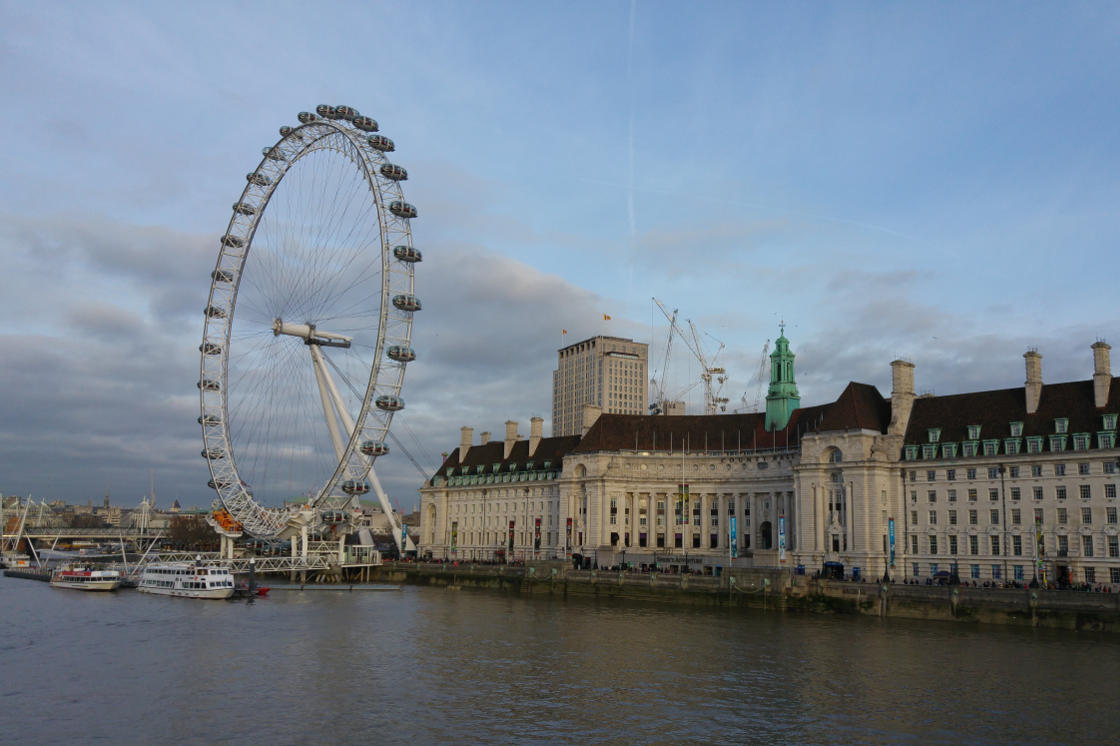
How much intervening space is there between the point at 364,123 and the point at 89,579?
201 ft

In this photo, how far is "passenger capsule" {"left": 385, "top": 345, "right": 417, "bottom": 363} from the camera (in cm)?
8875

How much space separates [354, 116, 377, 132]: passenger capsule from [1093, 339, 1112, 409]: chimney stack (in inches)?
2632

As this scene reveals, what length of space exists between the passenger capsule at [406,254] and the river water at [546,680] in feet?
109

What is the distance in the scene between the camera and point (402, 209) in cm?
8706

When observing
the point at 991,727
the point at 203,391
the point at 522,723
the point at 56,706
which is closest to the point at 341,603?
the point at 203,391

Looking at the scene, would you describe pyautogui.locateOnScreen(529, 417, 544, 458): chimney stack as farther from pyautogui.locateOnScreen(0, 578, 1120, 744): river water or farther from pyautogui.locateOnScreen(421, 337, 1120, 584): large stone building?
pyautogui.locateOnScreen(0, 578, 1120, 744): river water

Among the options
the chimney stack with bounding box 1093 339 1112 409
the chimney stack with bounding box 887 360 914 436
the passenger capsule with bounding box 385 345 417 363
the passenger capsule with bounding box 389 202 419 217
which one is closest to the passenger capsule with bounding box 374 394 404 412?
the passenger capsule with bounding box 385 345 417 363

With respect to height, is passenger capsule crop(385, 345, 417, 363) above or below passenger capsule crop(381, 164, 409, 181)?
below

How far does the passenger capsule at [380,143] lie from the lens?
8612 centimetres

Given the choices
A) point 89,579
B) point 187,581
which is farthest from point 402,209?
point 89,579

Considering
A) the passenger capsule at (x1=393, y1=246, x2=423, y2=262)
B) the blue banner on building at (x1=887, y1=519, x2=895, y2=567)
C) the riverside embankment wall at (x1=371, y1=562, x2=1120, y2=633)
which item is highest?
the passenger capsule at (x1=393, y1=246, x2=423, y2=262)

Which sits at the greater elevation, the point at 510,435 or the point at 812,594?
the point at 510,435

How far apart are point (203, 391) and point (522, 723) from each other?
77603 millimetres

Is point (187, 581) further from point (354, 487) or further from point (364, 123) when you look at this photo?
point (364, 123)
